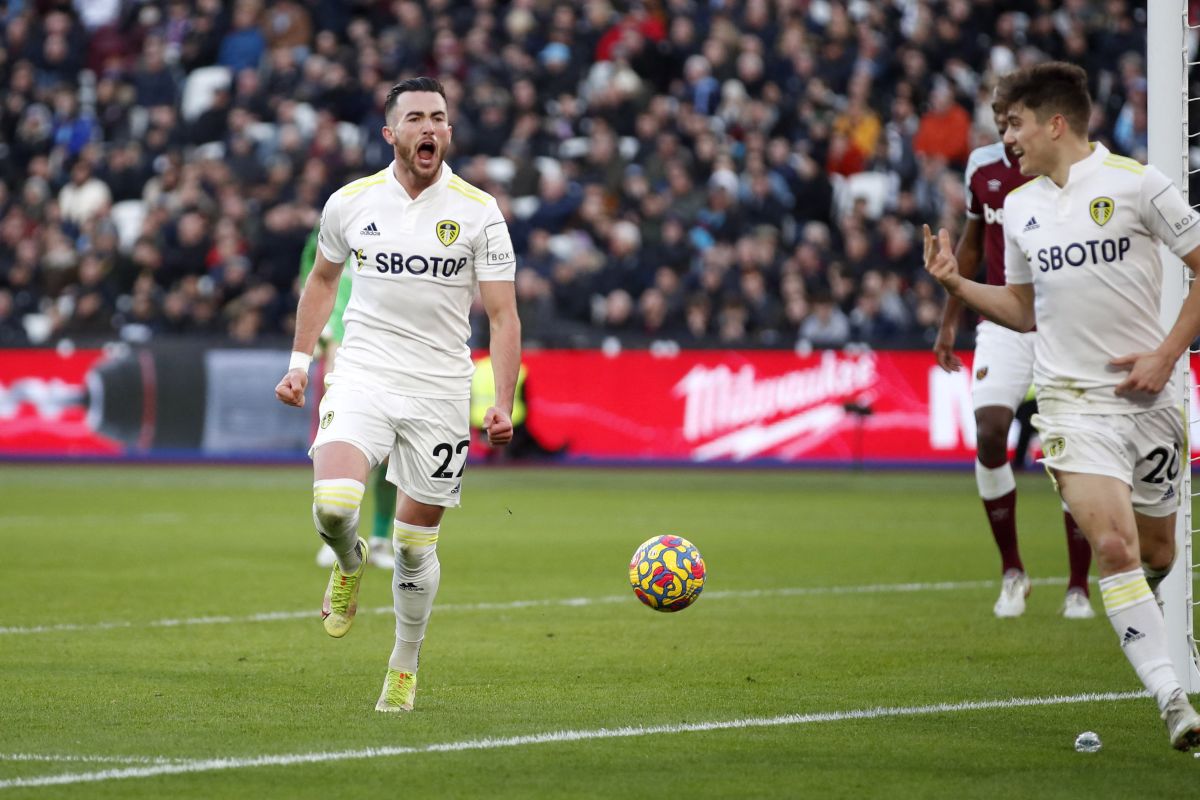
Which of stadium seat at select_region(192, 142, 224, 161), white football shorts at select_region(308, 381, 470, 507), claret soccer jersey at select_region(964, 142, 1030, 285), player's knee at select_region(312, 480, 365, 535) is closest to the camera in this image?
player's knee at select_region(312, 480, 365, 535)

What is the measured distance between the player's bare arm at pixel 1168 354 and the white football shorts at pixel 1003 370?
4.07m

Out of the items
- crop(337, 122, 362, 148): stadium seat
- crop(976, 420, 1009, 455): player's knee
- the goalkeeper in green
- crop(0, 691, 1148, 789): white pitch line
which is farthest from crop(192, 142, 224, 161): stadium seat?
crop(0, 691, 1148, 789): white pitch line

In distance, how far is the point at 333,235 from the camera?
7.46 meters

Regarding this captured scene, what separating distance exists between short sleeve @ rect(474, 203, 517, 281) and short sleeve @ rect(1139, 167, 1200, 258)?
2.42m

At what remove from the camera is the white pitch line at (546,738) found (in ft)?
19.1

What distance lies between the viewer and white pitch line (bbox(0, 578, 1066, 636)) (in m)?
9.72

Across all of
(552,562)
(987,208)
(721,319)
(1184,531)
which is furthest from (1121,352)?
(721,319)

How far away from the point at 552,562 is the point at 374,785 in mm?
7625

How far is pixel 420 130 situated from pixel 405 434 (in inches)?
46.9

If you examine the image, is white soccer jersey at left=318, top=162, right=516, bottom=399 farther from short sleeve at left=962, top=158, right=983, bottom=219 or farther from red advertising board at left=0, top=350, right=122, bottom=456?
red advertising board at left=0, top=350, right=122, bottom=456

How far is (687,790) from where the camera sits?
5.61m

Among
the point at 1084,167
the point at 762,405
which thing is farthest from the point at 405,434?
the point at 762,405

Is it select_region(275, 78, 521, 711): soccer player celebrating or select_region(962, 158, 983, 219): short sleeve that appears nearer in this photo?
select_region(275, 78, 521, 711): soccer player celebrating

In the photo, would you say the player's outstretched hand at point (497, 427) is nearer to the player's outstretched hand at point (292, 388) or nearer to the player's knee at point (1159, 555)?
the player's outstretched hand at point (292, 388)
